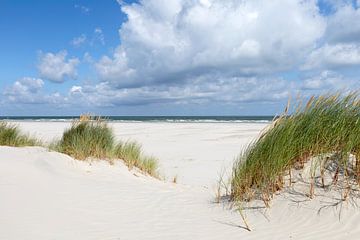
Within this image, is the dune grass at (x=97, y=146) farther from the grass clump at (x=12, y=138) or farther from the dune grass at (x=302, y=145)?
the dune grass at (x=302, y=145)

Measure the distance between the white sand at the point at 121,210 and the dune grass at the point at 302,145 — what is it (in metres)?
0.31

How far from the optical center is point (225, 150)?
1628cm

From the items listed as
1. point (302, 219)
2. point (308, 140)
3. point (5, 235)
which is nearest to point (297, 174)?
point (308, 140)

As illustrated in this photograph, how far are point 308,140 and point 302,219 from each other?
1.18 metres

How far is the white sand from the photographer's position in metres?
4.46

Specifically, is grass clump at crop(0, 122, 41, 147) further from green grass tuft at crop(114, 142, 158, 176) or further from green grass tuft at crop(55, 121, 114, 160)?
green grass tuft at crop(114, 142, 158, 176)

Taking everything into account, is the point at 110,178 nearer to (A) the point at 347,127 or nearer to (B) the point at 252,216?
(B) the point at 252,216

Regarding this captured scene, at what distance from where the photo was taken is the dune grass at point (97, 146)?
913 centimetres

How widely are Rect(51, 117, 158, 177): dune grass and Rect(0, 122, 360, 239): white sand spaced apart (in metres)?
0.57

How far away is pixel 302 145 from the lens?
5.33 meters

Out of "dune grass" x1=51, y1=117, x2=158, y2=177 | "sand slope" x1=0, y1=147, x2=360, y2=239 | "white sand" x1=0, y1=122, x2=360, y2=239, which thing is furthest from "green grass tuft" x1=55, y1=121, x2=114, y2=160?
"sand slope" x1=0, y1=147, x2=360, y2=239

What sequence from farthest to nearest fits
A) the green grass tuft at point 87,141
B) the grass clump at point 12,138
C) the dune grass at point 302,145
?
the grass clump at point 12,138
the green grass tuft at point 87,141
the dune grass at point 302,145

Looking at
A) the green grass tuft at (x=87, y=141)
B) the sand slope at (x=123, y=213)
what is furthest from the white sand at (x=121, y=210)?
the green grass tuft at (x=87, y=141)

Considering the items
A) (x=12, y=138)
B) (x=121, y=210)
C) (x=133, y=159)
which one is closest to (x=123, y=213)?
(x=121, y=210)
